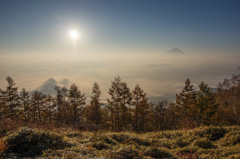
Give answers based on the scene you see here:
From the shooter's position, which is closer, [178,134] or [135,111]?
[178,134]

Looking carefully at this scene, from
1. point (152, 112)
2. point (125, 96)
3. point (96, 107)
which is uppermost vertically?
point (125, 96)

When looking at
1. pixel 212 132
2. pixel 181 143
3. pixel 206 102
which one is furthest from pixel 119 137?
pixel 206 102

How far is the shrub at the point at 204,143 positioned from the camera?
8.93 metres

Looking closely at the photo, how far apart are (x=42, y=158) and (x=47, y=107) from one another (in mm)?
33189

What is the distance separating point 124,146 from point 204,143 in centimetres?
545

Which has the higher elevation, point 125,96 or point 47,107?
point 125,96

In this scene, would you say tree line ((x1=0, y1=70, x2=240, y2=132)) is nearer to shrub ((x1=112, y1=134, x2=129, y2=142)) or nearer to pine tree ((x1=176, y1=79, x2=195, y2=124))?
pine tree ((x1=176, y1=79, x2=195, y2=124))

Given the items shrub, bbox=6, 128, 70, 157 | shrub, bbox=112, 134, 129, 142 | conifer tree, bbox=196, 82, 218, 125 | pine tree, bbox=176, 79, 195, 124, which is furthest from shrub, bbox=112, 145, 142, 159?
pine tree, bbox=176, 79, 195, 124

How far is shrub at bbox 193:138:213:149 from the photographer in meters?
8.93

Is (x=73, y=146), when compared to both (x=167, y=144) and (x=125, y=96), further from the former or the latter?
(x=125, y=96)

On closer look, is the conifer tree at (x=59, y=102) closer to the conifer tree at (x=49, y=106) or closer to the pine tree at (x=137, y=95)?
the conifer tree at (x=49, y=106)

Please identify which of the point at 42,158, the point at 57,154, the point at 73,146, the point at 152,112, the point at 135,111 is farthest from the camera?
the point at 152,112

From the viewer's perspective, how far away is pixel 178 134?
11.5 metres

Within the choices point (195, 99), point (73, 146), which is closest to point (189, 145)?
point (73, 146)
